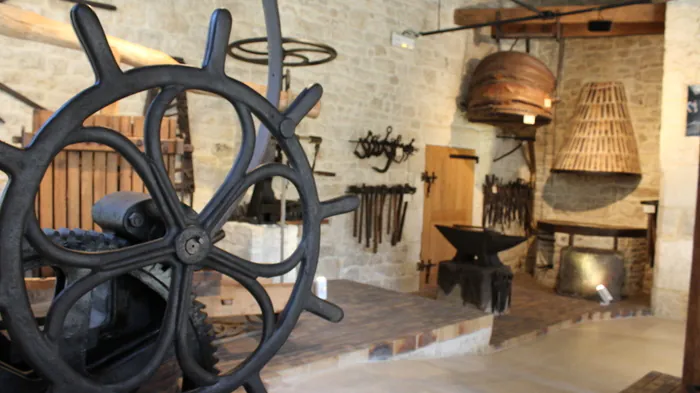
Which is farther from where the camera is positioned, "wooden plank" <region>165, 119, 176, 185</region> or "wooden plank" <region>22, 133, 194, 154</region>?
"wooden plank" <region>165, 119, 176, 185</region>

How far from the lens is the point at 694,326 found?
8.25ft

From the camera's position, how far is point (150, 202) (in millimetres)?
1790

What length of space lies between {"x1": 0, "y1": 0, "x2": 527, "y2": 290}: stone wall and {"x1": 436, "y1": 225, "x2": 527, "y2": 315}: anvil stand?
111cm

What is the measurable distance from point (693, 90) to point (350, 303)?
407 centimetres

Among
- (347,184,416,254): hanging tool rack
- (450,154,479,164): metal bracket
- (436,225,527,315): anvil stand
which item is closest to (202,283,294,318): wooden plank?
(436,225,527,315): anvil stand

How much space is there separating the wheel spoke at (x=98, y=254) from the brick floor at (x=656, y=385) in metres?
2.40

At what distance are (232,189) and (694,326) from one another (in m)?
2.10

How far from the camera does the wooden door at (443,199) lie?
24.7 feet

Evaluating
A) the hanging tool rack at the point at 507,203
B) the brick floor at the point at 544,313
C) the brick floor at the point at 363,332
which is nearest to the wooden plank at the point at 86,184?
the brick floor at the point at 363,332

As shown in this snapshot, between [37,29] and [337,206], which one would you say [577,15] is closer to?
[37,29]

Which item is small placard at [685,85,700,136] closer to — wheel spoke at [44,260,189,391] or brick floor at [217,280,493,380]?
brick floor at [217,280,493,380]

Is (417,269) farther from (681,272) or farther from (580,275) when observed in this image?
(681,272)

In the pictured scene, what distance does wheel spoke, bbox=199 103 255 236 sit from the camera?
152 cm

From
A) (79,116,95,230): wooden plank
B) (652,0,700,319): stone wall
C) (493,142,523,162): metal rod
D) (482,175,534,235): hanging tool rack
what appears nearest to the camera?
(79,116,95,230): wooden plank
